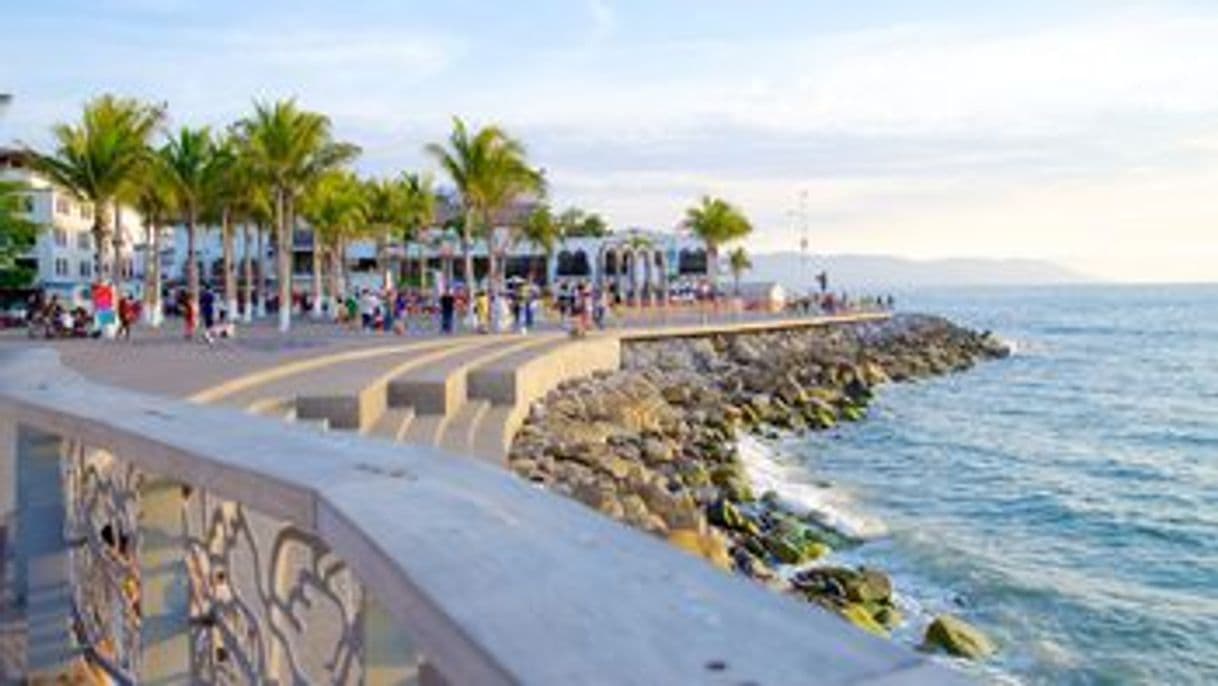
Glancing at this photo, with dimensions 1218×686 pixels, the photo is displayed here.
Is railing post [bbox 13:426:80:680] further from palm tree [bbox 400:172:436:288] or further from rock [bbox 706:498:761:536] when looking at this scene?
palm tree [bbox 400:172:436:288]

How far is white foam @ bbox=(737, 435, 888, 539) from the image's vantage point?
20.2 metres

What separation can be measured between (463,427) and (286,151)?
81.8 feet

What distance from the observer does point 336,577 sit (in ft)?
7.41

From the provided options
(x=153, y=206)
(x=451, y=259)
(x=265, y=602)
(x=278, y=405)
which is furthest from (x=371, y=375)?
(x=451, y=259)

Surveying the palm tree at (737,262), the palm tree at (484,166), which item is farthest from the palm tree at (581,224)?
the palm tree at (484,166)

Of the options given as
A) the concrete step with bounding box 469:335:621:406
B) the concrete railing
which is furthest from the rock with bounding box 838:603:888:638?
the concrete railing

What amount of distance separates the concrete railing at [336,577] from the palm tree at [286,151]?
3420 cm

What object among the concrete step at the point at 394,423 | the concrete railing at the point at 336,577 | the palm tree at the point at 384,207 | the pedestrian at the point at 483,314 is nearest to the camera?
the concrete railing at the point at 336,577

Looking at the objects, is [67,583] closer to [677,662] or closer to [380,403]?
[677,662]

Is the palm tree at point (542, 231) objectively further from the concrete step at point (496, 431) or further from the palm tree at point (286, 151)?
the concrete step at point (496, 431)

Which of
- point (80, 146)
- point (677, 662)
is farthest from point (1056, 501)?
point (80, 146)

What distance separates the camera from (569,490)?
15023mm

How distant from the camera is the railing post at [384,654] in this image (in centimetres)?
206

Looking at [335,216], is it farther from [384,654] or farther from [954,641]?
[384,654]
